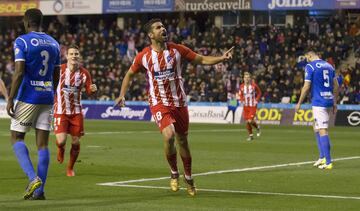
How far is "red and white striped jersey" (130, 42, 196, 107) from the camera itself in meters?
12.6

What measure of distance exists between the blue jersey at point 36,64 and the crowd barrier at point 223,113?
92.0 feet

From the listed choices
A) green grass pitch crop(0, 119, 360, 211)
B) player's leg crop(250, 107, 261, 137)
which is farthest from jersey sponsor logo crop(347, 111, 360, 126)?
green grass pitch crop(0, 119, 360, 211)

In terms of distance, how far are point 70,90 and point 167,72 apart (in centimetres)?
412

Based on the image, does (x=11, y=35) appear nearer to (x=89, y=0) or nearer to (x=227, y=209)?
(x=89, y=0)

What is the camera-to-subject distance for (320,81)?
1808cm

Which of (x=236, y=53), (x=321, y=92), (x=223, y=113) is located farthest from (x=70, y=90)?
(x=236, y=53)

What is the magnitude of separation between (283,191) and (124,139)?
47.2ft

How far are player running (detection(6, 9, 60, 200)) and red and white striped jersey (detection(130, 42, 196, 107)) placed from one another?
154cm

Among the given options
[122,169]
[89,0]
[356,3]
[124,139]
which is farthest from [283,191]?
[89,0]

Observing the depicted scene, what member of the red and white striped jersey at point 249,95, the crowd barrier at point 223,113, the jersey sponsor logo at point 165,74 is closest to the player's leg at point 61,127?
the jersey sponsor logo at point 165,74

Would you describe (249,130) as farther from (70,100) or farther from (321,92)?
(70,100)

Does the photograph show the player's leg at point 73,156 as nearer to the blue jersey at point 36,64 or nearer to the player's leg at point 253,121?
the blue jersey at point 36,64

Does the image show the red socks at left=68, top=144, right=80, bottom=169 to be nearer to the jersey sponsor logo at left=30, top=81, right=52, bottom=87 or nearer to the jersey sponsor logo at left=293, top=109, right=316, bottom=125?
the jersey sponsor logo at left=30, top=81, right=52, bottom=87

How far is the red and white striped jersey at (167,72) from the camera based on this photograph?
41.3 feet
